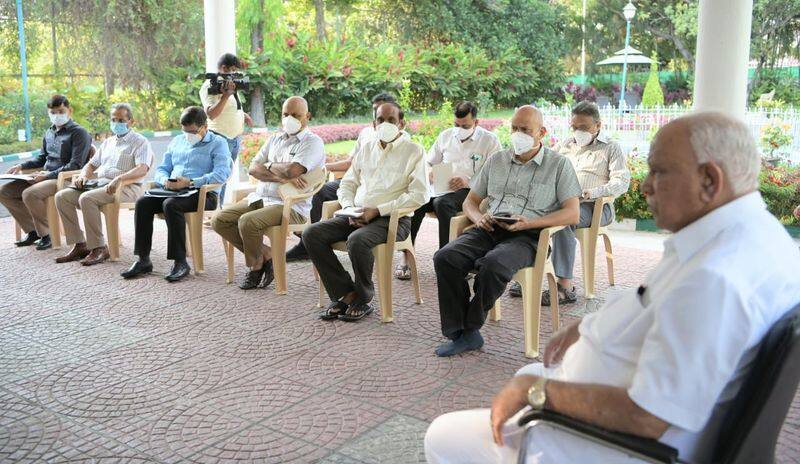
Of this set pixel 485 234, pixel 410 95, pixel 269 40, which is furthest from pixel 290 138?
pixel 410 95

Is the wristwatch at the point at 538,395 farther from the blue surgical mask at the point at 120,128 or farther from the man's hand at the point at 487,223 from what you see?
the blue surgical mask at the point at 120,128

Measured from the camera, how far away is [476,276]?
12.8ft

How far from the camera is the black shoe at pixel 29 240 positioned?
705 cm

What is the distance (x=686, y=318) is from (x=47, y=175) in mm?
6729

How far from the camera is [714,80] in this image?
5.88 metres

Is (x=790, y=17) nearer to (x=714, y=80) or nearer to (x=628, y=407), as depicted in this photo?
(x=714, y=80)

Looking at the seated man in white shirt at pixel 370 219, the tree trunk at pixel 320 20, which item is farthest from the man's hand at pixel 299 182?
the tree trunk at pixel 320 20

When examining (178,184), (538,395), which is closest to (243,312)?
(178,184)

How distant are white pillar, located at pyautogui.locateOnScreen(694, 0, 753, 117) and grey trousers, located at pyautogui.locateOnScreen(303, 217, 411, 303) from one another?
113 inches

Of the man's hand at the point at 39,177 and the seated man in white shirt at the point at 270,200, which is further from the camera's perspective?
the man's hand at the point at 39,177

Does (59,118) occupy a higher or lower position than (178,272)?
higher

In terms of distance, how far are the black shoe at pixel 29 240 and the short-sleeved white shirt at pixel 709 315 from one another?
6767 mm

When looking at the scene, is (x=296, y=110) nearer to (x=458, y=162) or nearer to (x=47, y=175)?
(x=458, y=162)

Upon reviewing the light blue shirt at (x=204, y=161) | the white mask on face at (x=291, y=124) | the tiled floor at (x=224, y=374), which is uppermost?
the white mask on face at (x=291, y=124)
